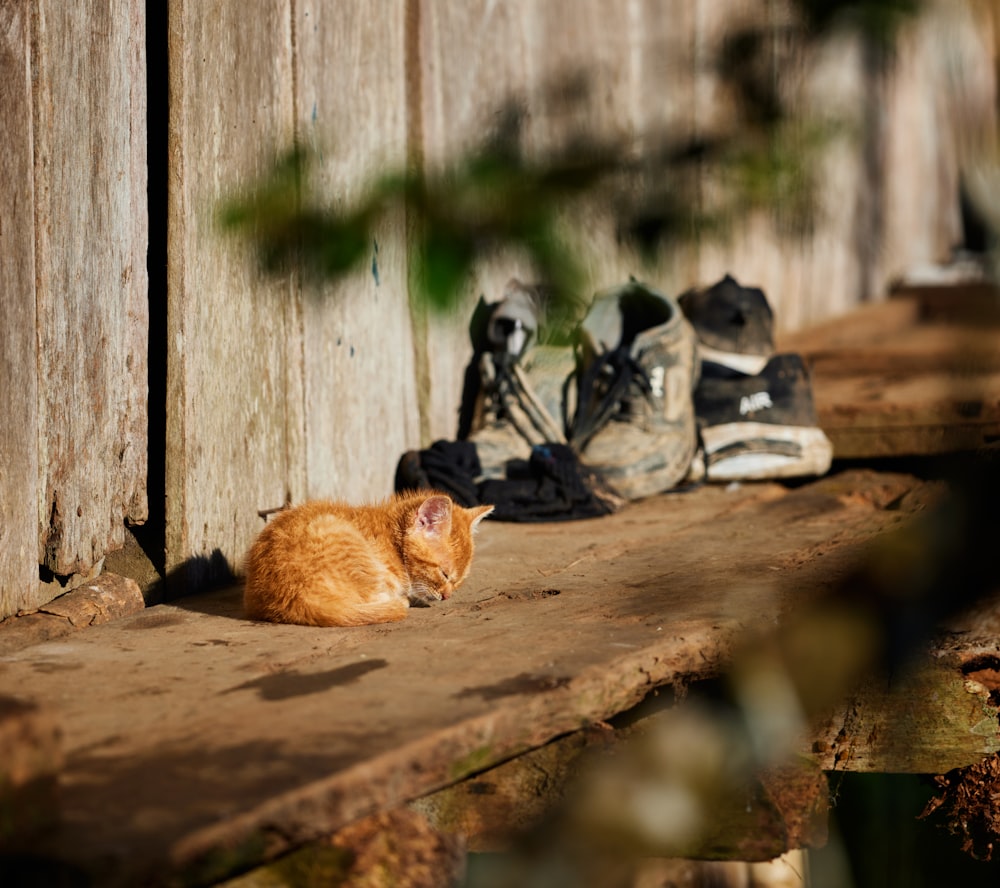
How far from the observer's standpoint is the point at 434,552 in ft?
9.78

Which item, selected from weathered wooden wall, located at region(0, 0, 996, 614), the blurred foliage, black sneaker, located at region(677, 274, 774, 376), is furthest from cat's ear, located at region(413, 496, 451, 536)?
black sneaker, located at region(677, 274, 774, 376)

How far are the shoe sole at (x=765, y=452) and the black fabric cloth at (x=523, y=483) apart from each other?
0.58 m

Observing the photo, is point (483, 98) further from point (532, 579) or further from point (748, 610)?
point (748, 610)

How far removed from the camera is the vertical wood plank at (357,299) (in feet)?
12.0

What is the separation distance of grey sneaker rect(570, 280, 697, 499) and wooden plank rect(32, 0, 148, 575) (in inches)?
72.4

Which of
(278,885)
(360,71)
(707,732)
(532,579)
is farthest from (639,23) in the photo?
(278,885)

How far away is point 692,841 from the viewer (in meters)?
2.19

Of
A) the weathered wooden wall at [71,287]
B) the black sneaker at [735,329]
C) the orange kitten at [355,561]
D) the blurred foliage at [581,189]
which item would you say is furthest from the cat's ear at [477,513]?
the black sneaker at [735,329]

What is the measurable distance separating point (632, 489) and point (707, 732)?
92.7 inches

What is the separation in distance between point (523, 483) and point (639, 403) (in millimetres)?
589

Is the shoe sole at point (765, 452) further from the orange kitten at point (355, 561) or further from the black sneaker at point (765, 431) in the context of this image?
the orange kitten at point (355, 561)

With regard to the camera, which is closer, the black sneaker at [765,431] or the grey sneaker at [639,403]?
the grey sneaker at [639,403]

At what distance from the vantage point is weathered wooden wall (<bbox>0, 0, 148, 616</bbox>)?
2715 mm

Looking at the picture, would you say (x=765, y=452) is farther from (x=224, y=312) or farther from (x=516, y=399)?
(x=224, y=312)
